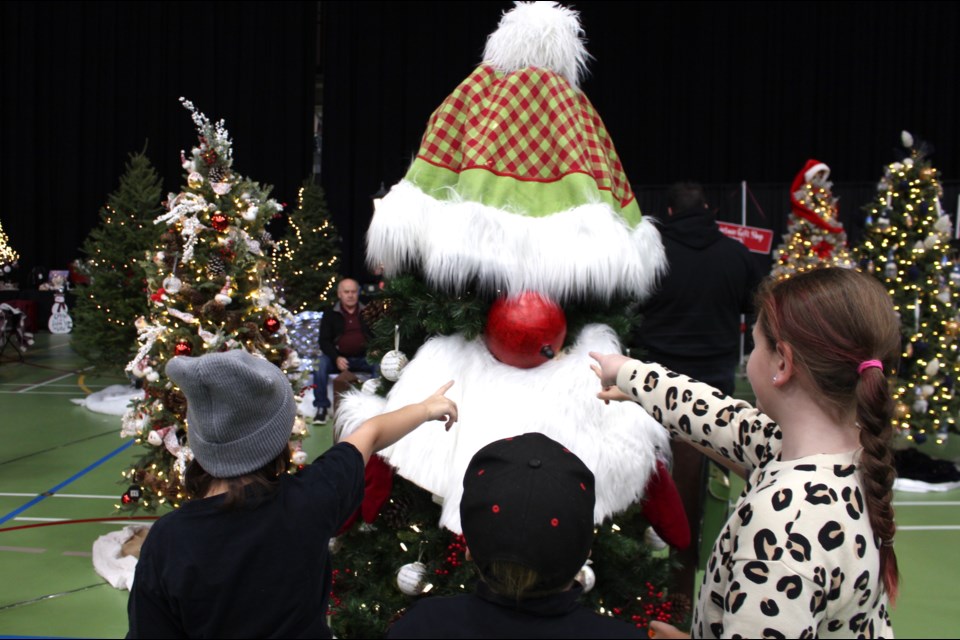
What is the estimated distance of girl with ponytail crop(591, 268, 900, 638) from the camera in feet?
3.79

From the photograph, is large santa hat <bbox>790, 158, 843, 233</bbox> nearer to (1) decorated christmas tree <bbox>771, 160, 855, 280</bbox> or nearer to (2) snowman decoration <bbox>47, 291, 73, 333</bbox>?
(1) decorated christmas tree <bbox>771, 160, 855, 280</bbox>

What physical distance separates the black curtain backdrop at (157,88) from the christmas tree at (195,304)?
436 inches

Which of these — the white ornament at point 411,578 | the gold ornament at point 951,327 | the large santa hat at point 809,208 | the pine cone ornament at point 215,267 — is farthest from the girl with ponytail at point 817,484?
the large santa hat at point 809,208

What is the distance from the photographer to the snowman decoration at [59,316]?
38.4 feet

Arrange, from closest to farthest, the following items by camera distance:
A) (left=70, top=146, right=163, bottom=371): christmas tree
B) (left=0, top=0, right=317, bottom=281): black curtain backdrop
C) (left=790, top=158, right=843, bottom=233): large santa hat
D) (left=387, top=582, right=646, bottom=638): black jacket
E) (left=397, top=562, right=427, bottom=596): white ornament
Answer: (left=387, top=582, right=646, bottom=638): black jacket < (left=397, top=562, right=427, bottom=596): white ornament < (left=70, top=146, right=163, bottom=371): christmas tree < (left=790, top=158, right=843, bottom=233): large santa hat < (left=0, top=0, right=317, bottom=281): black curtain backdrop

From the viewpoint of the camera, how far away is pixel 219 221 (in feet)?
13.8

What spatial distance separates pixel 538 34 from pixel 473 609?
→ 207 cm

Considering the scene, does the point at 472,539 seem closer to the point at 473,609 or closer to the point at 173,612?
the point at 473,609

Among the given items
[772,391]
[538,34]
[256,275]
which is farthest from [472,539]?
[256,275]

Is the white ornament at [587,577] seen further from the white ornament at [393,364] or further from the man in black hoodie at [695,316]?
the man in black hoodie at [695,316]

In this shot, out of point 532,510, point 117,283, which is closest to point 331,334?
point 117,283

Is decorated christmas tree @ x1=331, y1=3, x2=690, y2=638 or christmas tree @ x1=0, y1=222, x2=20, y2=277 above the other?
decorated christmas tree @ x1=331, y1=3, x2=690, y2=638

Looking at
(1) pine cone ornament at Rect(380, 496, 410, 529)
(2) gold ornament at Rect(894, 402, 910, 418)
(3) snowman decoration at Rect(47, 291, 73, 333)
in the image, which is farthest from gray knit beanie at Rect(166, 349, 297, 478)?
(3) snowman decoration at Rect(47, 291, 73, 333)

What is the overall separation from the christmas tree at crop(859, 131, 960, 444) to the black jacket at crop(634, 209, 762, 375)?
2595 mm
